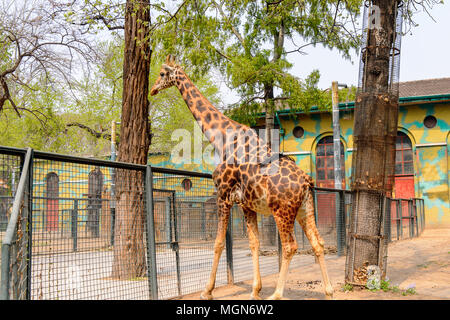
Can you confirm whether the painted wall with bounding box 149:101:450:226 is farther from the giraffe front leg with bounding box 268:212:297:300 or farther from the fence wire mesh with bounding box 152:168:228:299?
the giraffe front leg with bounding box 268:212:297:300

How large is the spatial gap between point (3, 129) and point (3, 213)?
71.9 ft

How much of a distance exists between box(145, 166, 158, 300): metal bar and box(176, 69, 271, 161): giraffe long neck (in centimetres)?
93

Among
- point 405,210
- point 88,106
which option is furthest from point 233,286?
point 88,106

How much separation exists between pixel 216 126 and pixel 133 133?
9.42 ft

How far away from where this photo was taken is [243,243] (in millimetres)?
8633

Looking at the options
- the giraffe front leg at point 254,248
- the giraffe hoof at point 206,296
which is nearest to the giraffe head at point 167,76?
the giraffe front leg at point 254,248

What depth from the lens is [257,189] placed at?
542 cm

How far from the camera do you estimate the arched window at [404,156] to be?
69.8ft

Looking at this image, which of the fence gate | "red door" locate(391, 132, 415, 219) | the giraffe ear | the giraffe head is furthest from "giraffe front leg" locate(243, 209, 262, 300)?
"red door" locate(391, 132, 415, 219)

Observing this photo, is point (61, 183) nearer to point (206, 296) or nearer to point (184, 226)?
point (206, 296)

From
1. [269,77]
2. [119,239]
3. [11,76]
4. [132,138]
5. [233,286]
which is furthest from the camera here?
[11,76]

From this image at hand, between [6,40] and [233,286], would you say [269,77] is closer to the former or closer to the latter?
[233,286]

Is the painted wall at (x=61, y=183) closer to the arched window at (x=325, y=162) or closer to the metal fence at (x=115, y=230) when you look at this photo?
the metal fence at (x=115, y=230)

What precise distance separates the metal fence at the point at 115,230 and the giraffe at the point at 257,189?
777 mm
